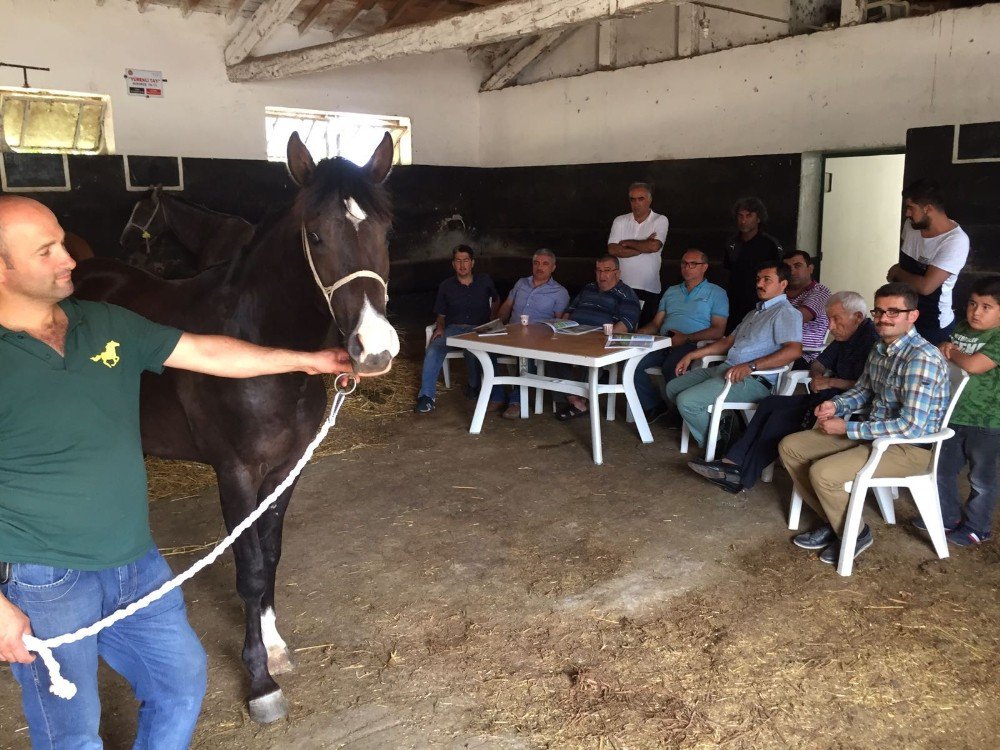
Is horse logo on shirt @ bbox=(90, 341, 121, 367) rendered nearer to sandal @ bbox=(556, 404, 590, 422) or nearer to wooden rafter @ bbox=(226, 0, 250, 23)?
sandal @ bbox=(556, 404, 590, 422)

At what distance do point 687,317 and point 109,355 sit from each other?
12.8 feet

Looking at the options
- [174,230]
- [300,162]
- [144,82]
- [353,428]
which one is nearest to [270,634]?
[300,162]

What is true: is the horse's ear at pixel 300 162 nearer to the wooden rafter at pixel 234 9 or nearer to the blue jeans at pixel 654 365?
the blue jeans at pixel 654 365

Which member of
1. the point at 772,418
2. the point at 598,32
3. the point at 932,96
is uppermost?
the point at 598,32

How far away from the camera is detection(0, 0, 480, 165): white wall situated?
220 inches

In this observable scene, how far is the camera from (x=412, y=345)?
766 centimetres

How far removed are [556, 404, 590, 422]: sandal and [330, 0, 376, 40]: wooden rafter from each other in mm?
4345

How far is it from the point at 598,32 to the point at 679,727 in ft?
23.2

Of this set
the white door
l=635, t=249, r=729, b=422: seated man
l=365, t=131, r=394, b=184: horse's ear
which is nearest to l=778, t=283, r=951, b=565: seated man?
l=635, t=249, r=729, b=422: seated man

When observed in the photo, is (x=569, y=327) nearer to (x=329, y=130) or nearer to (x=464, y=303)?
(x=464, y=303)

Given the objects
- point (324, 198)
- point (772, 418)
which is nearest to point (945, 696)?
point (772, 418)

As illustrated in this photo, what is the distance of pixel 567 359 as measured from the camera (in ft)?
13.8

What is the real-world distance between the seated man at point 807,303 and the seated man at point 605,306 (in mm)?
975

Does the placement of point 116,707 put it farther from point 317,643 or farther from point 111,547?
point 111,547
